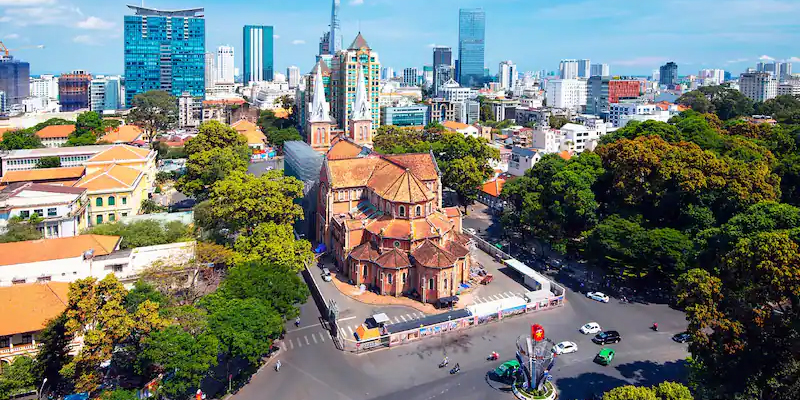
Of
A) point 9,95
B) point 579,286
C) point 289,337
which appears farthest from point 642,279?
point 9,95

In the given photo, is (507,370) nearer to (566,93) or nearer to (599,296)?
(599,296)

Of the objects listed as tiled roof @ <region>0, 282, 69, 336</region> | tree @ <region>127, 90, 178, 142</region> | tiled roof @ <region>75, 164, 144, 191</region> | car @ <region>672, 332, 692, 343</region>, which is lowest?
car @ <region>672, 332, 692, 343</region>

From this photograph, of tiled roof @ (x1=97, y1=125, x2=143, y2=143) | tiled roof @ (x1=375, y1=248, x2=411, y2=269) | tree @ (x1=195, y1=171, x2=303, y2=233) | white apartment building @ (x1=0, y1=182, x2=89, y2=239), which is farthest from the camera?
tiled roof @ (x1=97, y1=125, x2=143, y2=143)

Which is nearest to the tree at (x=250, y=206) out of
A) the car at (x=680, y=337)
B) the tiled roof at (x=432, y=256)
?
→ the tiled roof at (x=432, y=256)

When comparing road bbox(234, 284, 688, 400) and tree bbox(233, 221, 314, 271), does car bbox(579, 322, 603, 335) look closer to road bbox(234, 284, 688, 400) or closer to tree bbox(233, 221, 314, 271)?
road bbox(234, 284, 688, 400)

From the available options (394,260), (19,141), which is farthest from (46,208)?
(19,141)

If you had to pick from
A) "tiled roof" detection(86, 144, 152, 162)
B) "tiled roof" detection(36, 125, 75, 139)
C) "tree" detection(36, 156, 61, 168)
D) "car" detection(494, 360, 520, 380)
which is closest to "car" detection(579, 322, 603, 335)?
"car" detection(494, 360, 520, 380)

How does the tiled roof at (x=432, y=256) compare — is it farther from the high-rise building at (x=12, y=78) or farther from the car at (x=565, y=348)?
the high-rise building at (x=12, y=78)
